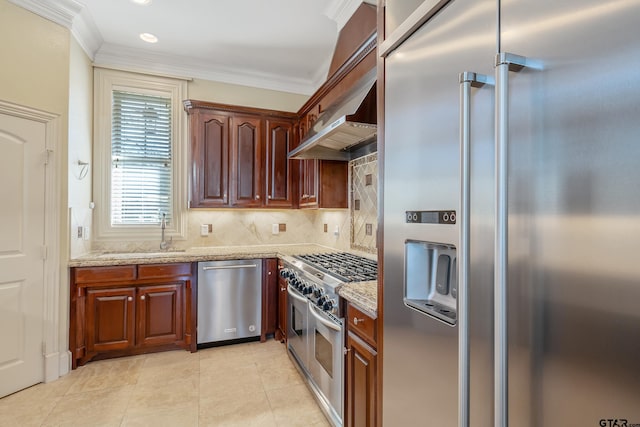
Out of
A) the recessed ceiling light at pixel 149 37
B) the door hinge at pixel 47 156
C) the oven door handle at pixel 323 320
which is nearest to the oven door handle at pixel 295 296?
the oven door handle at pixel 323 320

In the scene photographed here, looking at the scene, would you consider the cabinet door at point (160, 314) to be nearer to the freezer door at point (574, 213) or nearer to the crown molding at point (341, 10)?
the crown molding at point (341, 10)

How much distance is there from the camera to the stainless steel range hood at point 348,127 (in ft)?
6.07

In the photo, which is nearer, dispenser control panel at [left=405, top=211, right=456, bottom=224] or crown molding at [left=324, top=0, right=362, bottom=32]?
dispenser control panel at [left=405, top=211, right=456, bottom=224]

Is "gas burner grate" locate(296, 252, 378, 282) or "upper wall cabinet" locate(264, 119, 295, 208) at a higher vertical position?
"upper wall cabinet" locate(264, 119, 295, 208)

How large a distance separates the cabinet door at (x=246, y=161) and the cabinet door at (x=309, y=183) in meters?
0.48

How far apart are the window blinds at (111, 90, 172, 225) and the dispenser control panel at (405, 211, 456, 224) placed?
3.26 meters

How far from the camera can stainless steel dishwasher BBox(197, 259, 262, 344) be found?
312 centimetres

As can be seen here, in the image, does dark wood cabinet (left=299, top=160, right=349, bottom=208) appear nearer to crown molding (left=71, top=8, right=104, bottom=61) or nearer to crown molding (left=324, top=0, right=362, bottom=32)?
crown molding (left=324, top=0, right=362, bottom=32)

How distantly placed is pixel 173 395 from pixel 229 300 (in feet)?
3.23

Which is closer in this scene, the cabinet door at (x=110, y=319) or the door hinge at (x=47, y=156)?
the door hinge at (x=47, y=156)

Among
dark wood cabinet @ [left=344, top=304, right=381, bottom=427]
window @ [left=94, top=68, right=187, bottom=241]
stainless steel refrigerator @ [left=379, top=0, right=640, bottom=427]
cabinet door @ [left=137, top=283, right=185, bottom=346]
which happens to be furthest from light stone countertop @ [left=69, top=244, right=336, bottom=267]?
stainless steel refrigerator @ [left=379, top=0, right=640, bottom=427]

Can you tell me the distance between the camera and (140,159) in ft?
11.5

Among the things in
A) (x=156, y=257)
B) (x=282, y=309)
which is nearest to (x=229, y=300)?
(x=282, y=309)

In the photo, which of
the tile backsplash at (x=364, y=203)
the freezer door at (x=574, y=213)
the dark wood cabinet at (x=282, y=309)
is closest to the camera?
the freezer door at (x=574, y=213)
